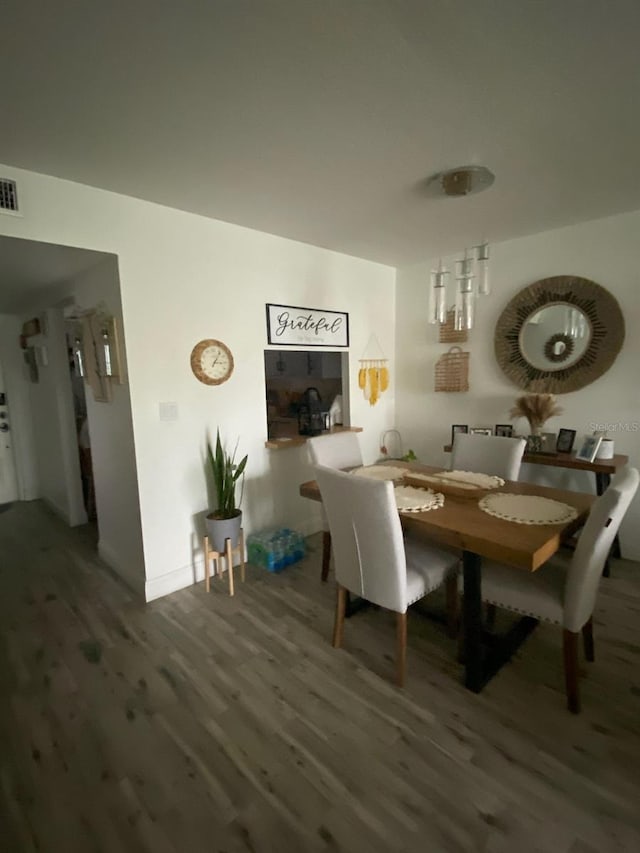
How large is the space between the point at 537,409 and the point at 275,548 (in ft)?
6.83

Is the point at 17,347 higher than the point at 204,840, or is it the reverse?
the point at 17,347

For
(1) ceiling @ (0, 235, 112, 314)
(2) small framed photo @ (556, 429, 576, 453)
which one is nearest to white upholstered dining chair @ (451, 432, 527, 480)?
(2) small framed photo @ (556, 429, 576, 453)

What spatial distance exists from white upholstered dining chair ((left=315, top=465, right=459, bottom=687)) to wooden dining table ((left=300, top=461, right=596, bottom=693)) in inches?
7.3

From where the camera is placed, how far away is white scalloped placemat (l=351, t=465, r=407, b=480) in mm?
2365

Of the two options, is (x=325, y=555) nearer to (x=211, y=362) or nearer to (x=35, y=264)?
(x=211, y=362)

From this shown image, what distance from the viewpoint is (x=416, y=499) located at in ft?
6.42

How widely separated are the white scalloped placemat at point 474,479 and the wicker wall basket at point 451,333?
1528 millimetres

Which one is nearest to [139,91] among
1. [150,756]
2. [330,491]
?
[330,491]

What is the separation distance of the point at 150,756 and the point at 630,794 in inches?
64.0

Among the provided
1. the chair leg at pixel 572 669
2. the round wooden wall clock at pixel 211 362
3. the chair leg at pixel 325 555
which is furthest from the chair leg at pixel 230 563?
the chair leg at pixel 572 669

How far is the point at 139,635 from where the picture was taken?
214 cm

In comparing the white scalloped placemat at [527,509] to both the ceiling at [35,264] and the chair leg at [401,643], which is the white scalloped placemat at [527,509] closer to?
the chair leg at [401,643]

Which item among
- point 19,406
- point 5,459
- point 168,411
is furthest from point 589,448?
point 5,459

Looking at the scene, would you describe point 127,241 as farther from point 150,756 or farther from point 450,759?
point 450,759
